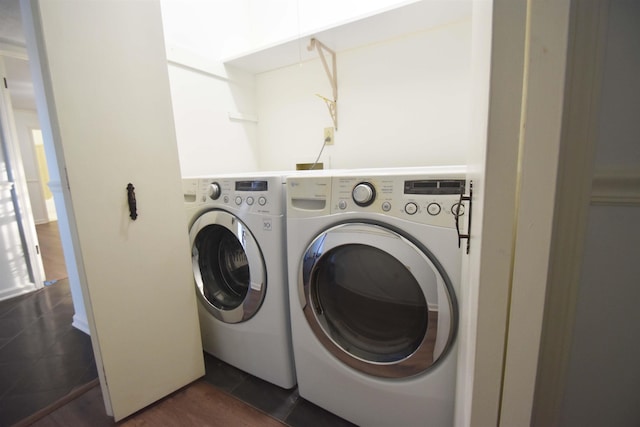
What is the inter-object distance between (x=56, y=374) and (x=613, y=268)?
2088 millimetres

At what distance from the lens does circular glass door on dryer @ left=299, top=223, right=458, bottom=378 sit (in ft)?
2.37

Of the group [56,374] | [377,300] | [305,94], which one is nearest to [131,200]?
[377,300]

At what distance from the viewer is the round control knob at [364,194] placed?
2.54 feet

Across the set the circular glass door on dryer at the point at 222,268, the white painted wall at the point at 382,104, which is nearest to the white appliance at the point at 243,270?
the circular glass door on dryer at the point at 222,268

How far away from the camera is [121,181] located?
0.95m

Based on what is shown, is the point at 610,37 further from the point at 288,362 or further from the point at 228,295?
the point at 228,295

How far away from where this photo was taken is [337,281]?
923 millimetres

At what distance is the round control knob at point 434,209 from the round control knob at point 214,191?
0.83m

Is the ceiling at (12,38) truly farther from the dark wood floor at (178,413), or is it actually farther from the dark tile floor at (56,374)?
the dark wood floor at (178,413)

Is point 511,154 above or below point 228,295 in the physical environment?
above

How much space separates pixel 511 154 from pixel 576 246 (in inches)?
5.6

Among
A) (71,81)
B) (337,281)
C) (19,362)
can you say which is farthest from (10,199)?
(337,281)

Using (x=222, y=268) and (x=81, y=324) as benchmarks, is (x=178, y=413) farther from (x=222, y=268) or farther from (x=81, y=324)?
(x=81, y=324)

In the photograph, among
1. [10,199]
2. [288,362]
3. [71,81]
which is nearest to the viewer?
→ [71,81]
